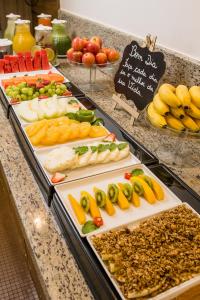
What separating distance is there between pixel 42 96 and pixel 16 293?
85cm

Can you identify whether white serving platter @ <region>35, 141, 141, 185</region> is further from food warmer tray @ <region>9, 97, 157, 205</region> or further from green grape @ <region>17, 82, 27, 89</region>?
green grape @ <region>17, 82, 27, 89</region>

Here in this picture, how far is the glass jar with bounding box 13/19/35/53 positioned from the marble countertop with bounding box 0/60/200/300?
74 cm

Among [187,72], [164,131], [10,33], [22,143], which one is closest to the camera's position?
[164,131]

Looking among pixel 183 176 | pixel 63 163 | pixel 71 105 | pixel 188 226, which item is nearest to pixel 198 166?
pixel 183 176

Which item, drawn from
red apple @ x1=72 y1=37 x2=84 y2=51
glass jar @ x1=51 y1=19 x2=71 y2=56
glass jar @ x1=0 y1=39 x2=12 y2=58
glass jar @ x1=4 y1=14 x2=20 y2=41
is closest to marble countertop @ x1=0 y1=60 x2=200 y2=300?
red apple @ x1=72 y1=37 x2=84 y2=51

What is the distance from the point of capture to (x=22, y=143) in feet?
3.29

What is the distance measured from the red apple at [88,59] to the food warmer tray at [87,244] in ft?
2.21

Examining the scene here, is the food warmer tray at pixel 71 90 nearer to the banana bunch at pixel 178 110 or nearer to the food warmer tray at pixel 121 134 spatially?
the food warmer tray at pixel 121 134

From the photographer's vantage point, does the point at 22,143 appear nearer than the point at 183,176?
No

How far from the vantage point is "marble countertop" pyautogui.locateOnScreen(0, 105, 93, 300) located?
57cm

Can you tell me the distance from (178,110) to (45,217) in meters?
0.50

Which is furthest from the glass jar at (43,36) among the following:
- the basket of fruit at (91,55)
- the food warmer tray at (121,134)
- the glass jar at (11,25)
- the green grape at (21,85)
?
the food warmer tray at (121,134)

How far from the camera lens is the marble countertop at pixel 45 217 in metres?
0.58

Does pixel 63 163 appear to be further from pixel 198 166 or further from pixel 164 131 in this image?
pixel 198 166
